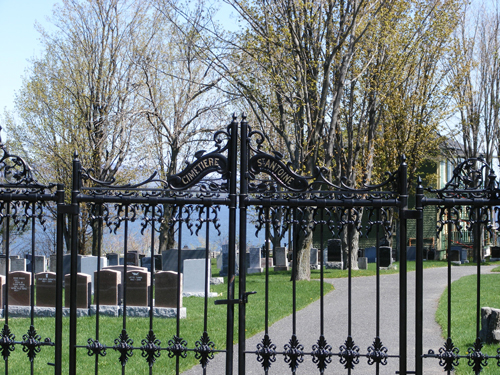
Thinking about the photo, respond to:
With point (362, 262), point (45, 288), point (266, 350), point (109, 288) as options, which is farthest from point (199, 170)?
point (362, 262)

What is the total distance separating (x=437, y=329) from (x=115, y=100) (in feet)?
64.9

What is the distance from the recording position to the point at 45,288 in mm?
12008

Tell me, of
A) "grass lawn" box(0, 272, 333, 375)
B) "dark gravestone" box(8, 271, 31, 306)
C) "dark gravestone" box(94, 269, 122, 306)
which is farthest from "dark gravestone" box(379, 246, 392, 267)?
"dark gravestone" box(8, 271, 31, 306)

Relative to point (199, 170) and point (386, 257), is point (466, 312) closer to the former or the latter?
point (199, 170)

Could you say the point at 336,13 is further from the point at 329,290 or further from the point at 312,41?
the point at 329,290

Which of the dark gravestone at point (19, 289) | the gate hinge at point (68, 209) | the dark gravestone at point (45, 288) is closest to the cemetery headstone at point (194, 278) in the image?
the dark gravestone at point (45, 288)

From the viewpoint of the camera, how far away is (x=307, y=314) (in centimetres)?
1164

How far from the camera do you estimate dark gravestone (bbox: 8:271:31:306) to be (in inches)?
482

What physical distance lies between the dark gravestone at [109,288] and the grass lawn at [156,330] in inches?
21.4

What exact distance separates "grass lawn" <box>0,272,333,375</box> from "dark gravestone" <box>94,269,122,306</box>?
54 cm

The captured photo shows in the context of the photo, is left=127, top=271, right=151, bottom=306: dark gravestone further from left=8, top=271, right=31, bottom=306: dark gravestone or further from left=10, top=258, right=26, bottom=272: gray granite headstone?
left=10, top=258, right=26, bottom=272: gray granite headstone

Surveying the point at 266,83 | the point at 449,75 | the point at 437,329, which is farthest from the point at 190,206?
the point at 449,75

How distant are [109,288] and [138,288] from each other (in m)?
0.80

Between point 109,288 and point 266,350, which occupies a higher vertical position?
point 266,350
